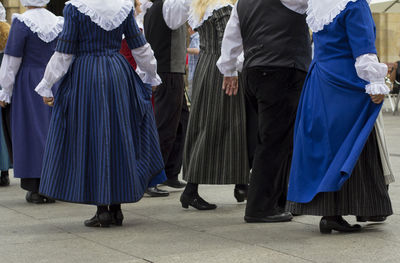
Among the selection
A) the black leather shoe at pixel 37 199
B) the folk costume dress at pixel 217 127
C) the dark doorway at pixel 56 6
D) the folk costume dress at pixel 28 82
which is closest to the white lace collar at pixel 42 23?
the folk costume dress at pixel 28 82

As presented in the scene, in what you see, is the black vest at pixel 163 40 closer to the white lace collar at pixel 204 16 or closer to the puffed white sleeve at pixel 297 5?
the white lace collar at pixel 204 16

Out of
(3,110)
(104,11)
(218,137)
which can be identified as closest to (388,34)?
(3,110)

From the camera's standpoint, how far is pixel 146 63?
18.5 feet

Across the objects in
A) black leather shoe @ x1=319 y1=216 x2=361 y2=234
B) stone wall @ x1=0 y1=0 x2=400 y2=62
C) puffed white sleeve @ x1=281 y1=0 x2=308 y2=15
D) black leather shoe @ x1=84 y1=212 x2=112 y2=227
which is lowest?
black leather shoe @ x1=84 y1=212 x2=112 y2=227

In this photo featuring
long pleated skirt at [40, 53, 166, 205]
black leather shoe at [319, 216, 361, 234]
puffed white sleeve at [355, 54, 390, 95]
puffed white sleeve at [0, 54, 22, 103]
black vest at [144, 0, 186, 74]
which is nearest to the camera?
puffed white sleeve at [355, 54, 390, 95]

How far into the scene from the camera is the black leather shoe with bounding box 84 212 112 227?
5387 mm

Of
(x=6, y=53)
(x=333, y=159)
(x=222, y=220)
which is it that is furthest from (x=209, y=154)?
(x=6, y=53)

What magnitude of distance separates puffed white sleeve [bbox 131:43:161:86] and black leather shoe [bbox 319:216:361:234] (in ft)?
5.15

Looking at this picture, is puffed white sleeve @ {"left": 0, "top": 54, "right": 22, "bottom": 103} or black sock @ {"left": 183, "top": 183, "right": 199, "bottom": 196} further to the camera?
puffed white sleeve @ {"left": 0, "top": 54, "right": 22, "bottom": 103}

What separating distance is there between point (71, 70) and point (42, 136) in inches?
64.9

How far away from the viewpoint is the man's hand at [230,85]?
225 inches

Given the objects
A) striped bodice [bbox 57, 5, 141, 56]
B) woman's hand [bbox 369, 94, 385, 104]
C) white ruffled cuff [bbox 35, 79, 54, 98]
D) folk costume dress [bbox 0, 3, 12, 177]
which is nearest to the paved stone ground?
woman's hand [bbox 369, 94, 385, 104]

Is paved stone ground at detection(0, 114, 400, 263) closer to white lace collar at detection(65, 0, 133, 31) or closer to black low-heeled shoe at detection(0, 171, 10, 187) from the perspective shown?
white lace collar at detection(65, 0, 133, 31)

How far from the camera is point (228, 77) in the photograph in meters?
5.69
